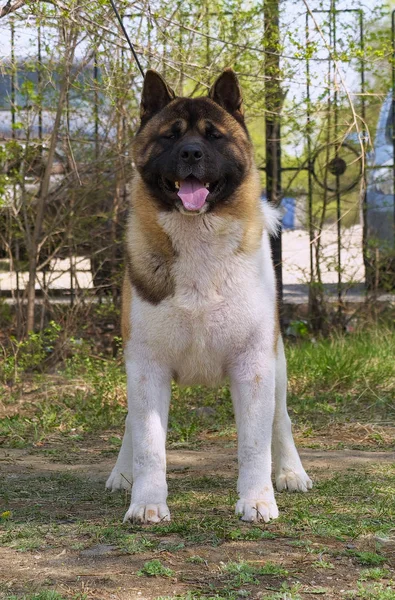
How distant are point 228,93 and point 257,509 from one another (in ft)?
5.82

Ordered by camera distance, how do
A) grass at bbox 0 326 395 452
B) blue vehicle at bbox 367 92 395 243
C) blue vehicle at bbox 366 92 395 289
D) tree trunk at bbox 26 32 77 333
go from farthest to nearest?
blue vehicle at bbox 367 92 395 243 → blue vehicle at bbox 366 92 395 289 → tree trunk at bbox 26 32 77 333 → grass at bbox 0 326 395 452

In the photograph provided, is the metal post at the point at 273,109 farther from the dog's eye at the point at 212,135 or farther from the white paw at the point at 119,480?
the dog's eye at the point at 212,135

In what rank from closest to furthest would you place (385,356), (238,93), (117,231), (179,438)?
(238,93) → (179,438) → (385,356) → (117,231)

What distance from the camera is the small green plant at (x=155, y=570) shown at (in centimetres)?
285

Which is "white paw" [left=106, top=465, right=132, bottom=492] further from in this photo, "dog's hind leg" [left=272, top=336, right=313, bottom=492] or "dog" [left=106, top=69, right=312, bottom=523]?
"dog's hind leg" [left=272, top=336, right=313, bottom=492]

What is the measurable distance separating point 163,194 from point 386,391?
3.15 m

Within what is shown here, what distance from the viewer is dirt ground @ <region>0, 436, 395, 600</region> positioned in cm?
275

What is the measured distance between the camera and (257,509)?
351cm

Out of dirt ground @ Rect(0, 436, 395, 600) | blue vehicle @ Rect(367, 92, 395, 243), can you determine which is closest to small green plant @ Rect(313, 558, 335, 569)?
dirt ground @ Rect(0, 436, 395, 600)

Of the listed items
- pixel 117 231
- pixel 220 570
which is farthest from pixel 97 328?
pixel 220 570

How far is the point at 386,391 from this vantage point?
20.7 feet

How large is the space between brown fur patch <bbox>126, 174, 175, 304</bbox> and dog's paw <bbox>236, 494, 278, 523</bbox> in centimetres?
88

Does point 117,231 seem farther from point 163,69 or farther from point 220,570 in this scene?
point 220,570

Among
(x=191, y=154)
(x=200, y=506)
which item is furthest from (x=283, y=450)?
(x=191, y=154)
